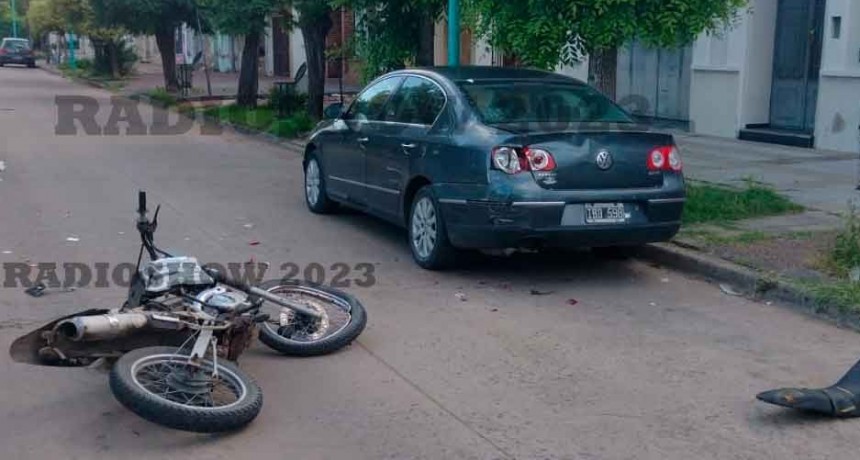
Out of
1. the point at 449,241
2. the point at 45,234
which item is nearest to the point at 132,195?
the point at 45,234

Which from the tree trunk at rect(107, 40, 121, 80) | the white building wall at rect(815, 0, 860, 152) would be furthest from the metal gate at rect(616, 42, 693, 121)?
the tree trunk at rect(107, 40, 121, 80)

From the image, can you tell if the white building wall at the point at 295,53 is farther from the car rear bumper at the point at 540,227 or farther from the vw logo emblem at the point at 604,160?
the vw logo emblem at the point at 604,160

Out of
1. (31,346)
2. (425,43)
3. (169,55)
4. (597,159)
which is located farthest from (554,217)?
(169,55)

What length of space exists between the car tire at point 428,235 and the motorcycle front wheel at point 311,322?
1.73 meters

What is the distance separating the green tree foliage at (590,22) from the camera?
9953mm

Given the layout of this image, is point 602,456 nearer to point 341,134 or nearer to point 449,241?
point 449,241

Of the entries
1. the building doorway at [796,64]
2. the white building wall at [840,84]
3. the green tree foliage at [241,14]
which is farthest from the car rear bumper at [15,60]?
the white building wall at [840,84]

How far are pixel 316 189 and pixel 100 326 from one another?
6145 millimetres

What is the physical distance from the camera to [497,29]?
35.2 ft

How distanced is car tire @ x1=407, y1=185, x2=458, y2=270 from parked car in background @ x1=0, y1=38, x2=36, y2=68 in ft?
169

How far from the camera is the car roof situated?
29.2 feet

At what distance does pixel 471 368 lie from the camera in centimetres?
621

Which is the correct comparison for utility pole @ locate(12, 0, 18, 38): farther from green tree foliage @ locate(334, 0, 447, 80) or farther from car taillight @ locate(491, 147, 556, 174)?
car taillight @ locate(491, 147, 556, 174)

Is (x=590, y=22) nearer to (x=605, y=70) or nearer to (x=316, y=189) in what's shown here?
(x=605, y=70)
